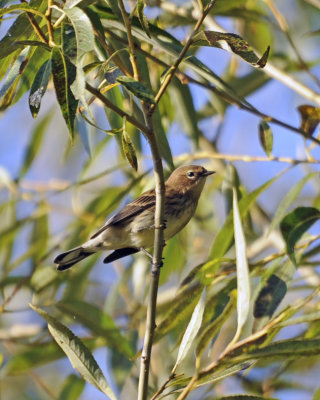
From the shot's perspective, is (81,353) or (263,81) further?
(263,81)

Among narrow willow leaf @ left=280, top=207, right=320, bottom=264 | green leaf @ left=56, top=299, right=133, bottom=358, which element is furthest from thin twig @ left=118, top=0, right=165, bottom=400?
green leaf @ left=56, top=299, right=133, bottom=358

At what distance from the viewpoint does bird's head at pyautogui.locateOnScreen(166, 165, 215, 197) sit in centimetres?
405

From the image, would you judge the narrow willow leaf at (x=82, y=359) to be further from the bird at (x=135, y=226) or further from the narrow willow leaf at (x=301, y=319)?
the bird at (x=135, y=226)

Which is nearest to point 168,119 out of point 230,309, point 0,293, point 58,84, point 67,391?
point 0,293

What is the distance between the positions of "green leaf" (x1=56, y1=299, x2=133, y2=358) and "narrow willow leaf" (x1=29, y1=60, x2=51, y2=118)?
5.72ft

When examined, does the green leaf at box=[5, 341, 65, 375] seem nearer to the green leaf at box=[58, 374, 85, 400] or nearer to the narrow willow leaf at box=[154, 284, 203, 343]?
the green leaf at box=[58, 374, 85, 400]

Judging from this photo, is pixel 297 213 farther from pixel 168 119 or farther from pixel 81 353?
pixel 168 119

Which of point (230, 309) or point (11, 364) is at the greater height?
point (230, 309)

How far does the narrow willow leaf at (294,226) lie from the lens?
3004mm

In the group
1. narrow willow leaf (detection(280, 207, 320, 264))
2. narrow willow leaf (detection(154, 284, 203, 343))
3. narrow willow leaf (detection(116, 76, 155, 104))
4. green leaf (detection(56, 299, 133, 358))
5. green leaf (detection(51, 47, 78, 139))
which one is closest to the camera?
narrow willow leaf (detection(116, 76, 155, 104))

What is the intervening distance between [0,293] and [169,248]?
1086 millimetres

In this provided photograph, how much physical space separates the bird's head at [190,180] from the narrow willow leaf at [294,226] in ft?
3.50

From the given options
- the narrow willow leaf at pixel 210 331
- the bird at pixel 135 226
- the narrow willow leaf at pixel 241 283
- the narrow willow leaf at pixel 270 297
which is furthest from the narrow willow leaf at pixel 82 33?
the bird at pixel 135 226

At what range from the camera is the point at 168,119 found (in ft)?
14.2
